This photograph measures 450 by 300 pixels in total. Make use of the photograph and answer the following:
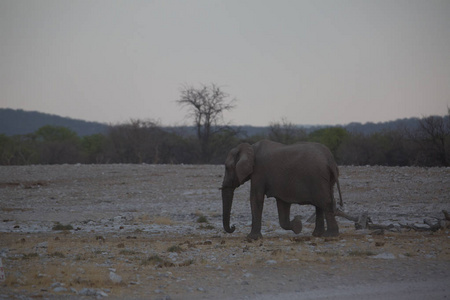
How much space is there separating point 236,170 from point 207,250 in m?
2.68

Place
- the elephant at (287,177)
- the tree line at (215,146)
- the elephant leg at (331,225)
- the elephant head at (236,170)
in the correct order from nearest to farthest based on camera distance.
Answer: the elephant at (287,177)
the elephant leg at (331,225)
the elephant head at (236,170)
the tree line at (215,146)

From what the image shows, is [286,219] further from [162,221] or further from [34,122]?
[34,122]

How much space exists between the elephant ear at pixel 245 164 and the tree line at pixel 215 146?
79.8 ft

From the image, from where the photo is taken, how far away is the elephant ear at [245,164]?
1427cm

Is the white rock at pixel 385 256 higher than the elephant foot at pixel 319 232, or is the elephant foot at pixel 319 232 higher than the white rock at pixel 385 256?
the elephant foot at pixel 319 232

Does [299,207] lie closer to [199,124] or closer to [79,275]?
[79,275]

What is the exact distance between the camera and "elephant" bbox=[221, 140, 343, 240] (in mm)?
13656

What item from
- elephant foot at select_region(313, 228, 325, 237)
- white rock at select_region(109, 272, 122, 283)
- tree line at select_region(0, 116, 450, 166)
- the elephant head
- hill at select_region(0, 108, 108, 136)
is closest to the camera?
white rock at select_region(109, 272, 122, 283)

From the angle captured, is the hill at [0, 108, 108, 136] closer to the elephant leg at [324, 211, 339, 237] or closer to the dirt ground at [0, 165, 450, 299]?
the dirt ground at [0, 165, 450, 299]

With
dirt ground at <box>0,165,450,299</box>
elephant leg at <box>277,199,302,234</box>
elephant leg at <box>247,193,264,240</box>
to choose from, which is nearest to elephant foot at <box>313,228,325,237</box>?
dirt ground at <box>0,165,450,299</box>

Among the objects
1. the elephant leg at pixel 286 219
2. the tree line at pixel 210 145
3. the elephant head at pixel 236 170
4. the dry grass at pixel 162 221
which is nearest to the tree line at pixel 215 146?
A: the tree line at pixel 210 145

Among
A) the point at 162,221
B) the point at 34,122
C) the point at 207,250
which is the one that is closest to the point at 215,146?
the point at 162,221

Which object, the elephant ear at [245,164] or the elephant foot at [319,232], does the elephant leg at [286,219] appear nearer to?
the elephant foot at [319,232]

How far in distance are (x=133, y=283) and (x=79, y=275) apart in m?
1.05
